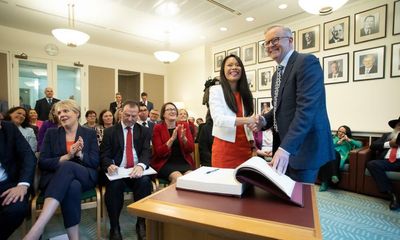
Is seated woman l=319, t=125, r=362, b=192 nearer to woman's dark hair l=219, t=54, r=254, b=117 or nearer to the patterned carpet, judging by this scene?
the patterned carpet

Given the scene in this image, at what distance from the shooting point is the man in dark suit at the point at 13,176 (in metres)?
1.44

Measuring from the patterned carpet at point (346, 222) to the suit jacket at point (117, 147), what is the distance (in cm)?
66

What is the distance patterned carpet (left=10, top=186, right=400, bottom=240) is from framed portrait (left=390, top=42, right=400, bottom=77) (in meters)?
1.94

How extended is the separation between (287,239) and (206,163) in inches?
81.5

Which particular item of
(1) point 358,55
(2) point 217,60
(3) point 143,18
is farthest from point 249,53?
(3) point 143,18

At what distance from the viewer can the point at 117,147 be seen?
7.13 ft

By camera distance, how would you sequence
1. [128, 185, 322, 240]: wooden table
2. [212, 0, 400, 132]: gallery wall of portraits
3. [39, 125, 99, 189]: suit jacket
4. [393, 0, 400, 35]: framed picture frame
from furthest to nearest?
[212, 0, 400, 132]: gallery wall of portraits < [393, 0, 400, 35]: framed picture frame < [39, 125, 99, 189]: suit jacket < [128, 185, 322, 240]: wooden table

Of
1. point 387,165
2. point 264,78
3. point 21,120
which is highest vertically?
point 264,78

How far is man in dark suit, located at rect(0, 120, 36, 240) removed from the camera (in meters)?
1.44

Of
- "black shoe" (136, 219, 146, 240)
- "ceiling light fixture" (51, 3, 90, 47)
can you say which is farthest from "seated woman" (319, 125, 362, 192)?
"ceiling light fixture" (51, 3, 90, 47)

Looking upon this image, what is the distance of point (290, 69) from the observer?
1192 mm

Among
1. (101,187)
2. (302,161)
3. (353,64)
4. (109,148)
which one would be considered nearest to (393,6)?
(353,64)

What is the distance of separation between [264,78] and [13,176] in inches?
184

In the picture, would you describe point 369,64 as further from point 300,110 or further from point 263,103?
point 300,110
